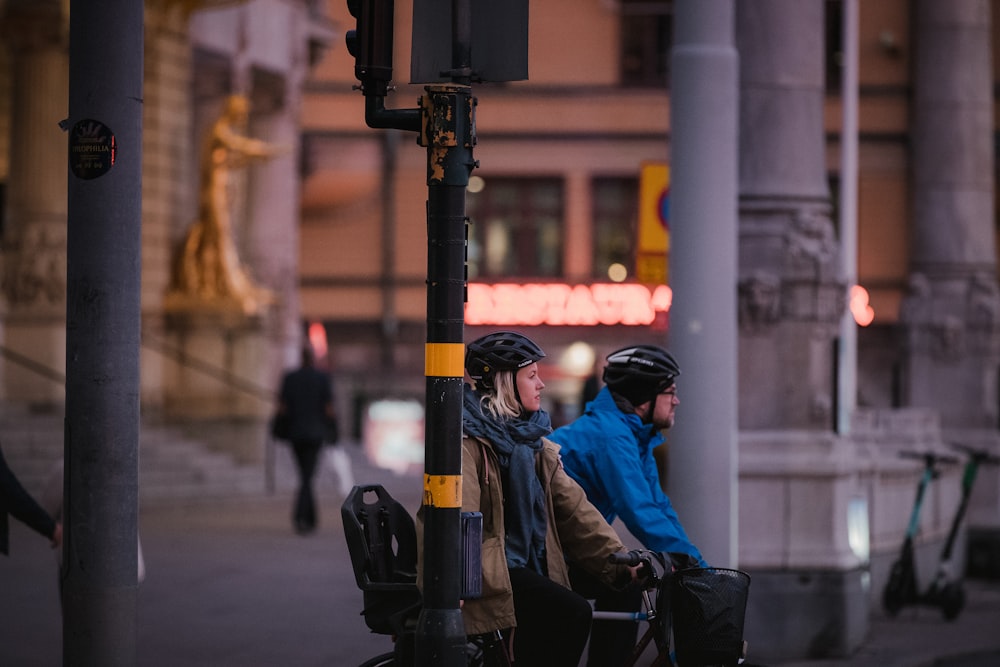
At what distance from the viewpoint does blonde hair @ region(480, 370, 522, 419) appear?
265 inches

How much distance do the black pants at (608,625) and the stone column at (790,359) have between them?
441cm

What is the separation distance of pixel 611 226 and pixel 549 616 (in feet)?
137

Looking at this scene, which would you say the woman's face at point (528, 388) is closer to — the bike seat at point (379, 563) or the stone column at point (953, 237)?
the bike seat at point (379, 563)

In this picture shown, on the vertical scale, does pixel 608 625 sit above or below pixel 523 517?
below

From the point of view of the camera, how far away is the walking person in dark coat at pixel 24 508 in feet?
26.8

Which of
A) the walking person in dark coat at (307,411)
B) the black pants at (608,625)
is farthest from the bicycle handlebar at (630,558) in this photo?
the walking person in dark coat at (307,411)

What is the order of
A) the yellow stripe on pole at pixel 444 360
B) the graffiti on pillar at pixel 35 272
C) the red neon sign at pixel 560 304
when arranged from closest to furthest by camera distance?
the yellow stripe on pole at pixel 444 360 → the graffiti on pillar at pixel 35 272 → the red neon sign at pixel 560 304

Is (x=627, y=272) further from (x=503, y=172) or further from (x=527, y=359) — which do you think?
(x=527, y=359)

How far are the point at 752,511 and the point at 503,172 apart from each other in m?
36.7

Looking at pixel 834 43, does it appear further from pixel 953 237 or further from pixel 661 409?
pixel 661 409

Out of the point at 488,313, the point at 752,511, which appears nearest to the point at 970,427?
the point at 752,511

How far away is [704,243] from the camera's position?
1047cm

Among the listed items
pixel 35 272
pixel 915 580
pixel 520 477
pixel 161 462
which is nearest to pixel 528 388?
pixel 520 477

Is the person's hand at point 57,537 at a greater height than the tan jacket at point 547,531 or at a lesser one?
lesser
